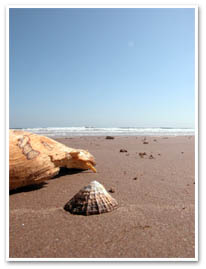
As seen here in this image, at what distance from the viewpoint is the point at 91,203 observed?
7.16 feet

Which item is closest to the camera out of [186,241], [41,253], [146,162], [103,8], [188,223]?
[41,253]

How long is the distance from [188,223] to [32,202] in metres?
1.70

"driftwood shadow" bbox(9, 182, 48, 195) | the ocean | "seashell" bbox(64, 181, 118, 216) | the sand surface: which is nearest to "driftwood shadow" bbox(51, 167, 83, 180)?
the sand surface

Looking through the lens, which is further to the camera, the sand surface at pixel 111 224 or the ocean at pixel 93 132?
the ocean at pixel 93 132

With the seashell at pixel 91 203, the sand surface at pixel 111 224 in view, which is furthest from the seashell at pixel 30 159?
the seashell at pixel 91 203

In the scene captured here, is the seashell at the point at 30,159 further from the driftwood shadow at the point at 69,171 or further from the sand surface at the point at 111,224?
the driftwood shadow at the point at 69,171

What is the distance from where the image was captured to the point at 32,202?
253 centimetres

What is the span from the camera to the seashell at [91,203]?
2.15 meters

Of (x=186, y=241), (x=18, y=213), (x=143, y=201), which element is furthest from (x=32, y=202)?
(x=186, y=241)

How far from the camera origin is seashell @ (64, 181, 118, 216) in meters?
2.15

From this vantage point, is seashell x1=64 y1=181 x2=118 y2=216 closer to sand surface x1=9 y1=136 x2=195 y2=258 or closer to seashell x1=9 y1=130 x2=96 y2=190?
Result: sand surface x1=9 y1=136 x2=195 y2=258

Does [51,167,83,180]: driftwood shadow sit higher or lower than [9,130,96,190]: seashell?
lower

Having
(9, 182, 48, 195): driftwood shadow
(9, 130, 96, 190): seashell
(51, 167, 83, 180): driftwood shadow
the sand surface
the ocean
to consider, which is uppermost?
the ocean
